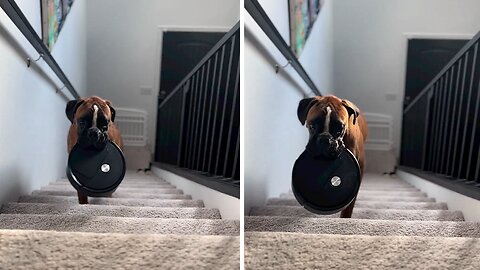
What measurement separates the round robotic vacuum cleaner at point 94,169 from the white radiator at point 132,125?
562 mm

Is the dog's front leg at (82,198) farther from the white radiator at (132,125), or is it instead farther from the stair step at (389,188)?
the stair step at (389,188)

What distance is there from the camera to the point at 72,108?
7.24 ft

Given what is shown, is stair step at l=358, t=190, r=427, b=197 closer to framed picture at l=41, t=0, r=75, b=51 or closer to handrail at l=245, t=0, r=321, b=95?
handrail at l=245, t=0, r=321, b=95

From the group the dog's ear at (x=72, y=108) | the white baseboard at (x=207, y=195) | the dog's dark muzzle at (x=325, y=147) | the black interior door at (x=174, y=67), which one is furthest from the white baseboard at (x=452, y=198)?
the dog's ear at (x=72, y=108)

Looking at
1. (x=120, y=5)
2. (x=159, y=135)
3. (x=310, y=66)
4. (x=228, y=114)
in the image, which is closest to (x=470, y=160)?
(x=310, y=66)

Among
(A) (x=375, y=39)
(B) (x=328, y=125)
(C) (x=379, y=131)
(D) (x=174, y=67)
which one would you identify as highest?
(A) (x=375, y=39)

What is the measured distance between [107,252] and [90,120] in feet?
3.03

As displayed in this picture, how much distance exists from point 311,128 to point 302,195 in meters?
0.22

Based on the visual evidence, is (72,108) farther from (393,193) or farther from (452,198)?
(393,193)

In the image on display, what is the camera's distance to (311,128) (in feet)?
5.92

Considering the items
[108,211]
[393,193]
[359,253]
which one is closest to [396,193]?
[393,193]

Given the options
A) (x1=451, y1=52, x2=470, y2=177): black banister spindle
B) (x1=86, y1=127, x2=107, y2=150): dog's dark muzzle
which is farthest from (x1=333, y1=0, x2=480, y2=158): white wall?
(x1=86, y1=127, x2=107, y2=150): dog's dark muzzle

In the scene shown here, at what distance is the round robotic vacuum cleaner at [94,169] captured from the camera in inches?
80.7

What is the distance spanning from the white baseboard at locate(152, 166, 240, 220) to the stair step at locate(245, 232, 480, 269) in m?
0.37
